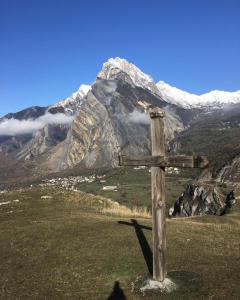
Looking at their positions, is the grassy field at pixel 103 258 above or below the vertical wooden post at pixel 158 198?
below

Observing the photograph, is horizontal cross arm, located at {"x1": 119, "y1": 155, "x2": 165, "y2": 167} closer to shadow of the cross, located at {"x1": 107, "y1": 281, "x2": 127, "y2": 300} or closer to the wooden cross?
the wooden cross

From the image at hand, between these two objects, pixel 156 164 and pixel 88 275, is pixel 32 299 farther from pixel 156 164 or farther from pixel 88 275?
pixel 156 164

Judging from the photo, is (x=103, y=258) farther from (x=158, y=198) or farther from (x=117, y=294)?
(x=158, y=198)

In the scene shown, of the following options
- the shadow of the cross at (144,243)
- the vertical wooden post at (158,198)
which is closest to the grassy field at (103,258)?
the shadow of the cross at (144,243)

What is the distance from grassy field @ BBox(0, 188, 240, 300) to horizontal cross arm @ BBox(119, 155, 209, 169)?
5.74 metres

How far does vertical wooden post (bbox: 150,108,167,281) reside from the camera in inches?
829

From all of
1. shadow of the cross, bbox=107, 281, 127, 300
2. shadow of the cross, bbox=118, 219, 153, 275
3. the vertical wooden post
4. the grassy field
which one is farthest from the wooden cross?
shadow of the cross, bbox=118, 219, 153, 275

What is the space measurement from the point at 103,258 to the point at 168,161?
8.06 meters

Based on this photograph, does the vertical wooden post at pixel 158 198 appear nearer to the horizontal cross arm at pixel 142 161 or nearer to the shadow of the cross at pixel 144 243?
the horizontal cross arm at pixel 142 161

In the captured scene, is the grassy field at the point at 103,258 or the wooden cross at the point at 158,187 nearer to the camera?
the wooden cross at the point at 158,187

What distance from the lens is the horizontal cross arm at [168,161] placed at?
63.4 feet

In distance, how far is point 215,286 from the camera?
20641 mm

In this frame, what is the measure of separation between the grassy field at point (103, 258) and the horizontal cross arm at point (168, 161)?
5.74 metres

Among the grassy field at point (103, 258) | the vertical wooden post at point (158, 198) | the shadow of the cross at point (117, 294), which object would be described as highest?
the vertical wooden post at point (158, 198)
